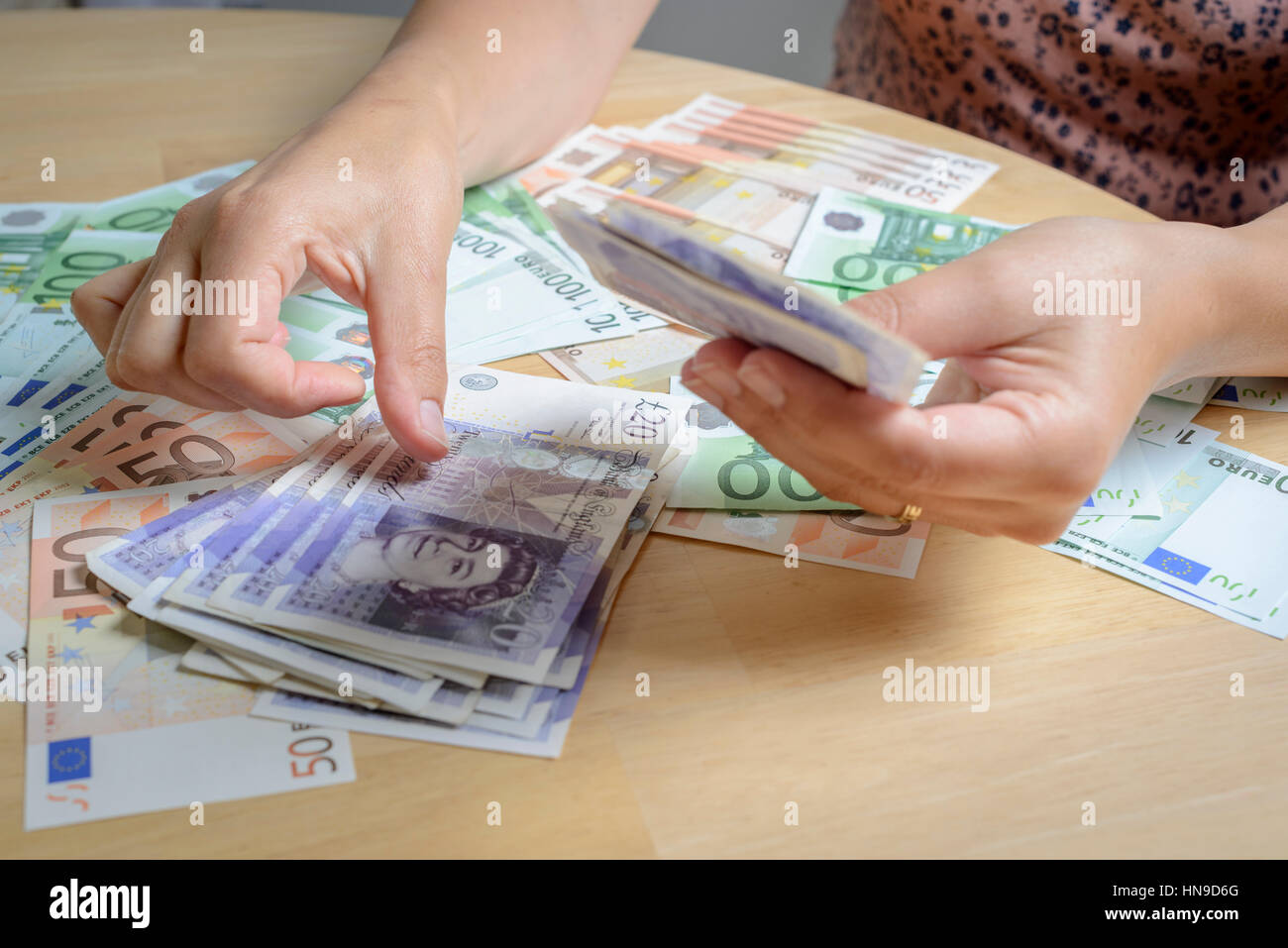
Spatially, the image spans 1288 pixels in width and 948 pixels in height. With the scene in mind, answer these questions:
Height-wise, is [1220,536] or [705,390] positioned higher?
[705,390]

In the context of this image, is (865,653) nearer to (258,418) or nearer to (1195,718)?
(1195,718)

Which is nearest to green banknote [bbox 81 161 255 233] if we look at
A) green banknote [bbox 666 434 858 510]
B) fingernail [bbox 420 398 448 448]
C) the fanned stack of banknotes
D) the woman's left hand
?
the fanned stack of banknotes

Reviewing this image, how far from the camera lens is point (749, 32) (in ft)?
10.1

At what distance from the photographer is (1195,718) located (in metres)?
0.58

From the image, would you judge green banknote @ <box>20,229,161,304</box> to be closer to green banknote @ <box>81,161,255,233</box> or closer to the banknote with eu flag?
green banknote @ <box>81,161,255,233</box>

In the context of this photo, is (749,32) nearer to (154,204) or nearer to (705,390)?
(154,204)

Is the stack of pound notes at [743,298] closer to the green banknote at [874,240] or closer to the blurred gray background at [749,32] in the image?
the green banknote at [874,240]

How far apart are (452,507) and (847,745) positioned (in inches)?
11.7

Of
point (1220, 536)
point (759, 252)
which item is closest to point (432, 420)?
point (759, 252)

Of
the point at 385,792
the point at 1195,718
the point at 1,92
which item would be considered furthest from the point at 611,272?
the point at 1,92

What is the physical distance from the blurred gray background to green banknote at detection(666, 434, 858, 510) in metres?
2.61

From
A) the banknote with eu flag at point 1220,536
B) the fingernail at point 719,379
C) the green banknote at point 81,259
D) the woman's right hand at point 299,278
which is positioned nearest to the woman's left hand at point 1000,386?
the fingernail at point 719,379

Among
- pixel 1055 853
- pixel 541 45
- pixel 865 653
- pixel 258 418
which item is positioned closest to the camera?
pixel 1055 853

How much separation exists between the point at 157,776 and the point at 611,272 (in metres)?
0.36
